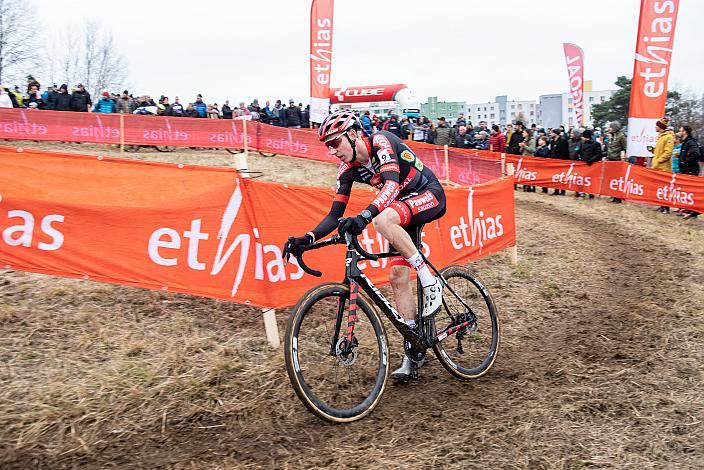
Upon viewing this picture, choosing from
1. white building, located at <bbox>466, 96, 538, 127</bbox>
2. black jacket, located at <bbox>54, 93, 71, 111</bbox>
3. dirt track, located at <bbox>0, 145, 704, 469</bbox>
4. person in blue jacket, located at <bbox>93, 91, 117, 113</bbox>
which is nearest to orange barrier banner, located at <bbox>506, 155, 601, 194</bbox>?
dirt track, located at <bbox>0, 145, 704, 469</bbox>

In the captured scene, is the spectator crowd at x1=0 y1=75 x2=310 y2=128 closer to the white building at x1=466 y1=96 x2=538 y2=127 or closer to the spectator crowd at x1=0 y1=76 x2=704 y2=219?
the spectator crowd at x1=0 y1=76 x2=704 y2=219

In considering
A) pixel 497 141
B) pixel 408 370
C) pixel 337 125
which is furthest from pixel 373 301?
pixel 497 141

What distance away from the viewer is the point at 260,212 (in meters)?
5.35

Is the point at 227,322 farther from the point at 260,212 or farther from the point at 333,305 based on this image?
the point at 333,305

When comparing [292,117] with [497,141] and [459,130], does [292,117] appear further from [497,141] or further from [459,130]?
[497,141]

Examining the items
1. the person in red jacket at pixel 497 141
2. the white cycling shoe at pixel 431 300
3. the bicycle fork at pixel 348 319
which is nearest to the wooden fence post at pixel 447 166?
the person in red jacket at pixel 497 141

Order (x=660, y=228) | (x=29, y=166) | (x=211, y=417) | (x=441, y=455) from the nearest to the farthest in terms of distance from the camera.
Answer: (x=441, y=455) < (x=211, y=417) < (x=29, y=166) < (x=660, y=228)

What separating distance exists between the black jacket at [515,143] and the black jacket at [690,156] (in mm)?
5922

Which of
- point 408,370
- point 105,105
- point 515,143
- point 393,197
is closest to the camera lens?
point 393,197

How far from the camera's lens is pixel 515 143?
20641 millimetres

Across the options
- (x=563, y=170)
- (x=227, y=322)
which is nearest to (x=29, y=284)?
(x=227, y=322)

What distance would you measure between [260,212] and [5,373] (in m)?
2.48

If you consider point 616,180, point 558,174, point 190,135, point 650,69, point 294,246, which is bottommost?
point 294,246

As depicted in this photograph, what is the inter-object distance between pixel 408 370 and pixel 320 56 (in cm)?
1859
